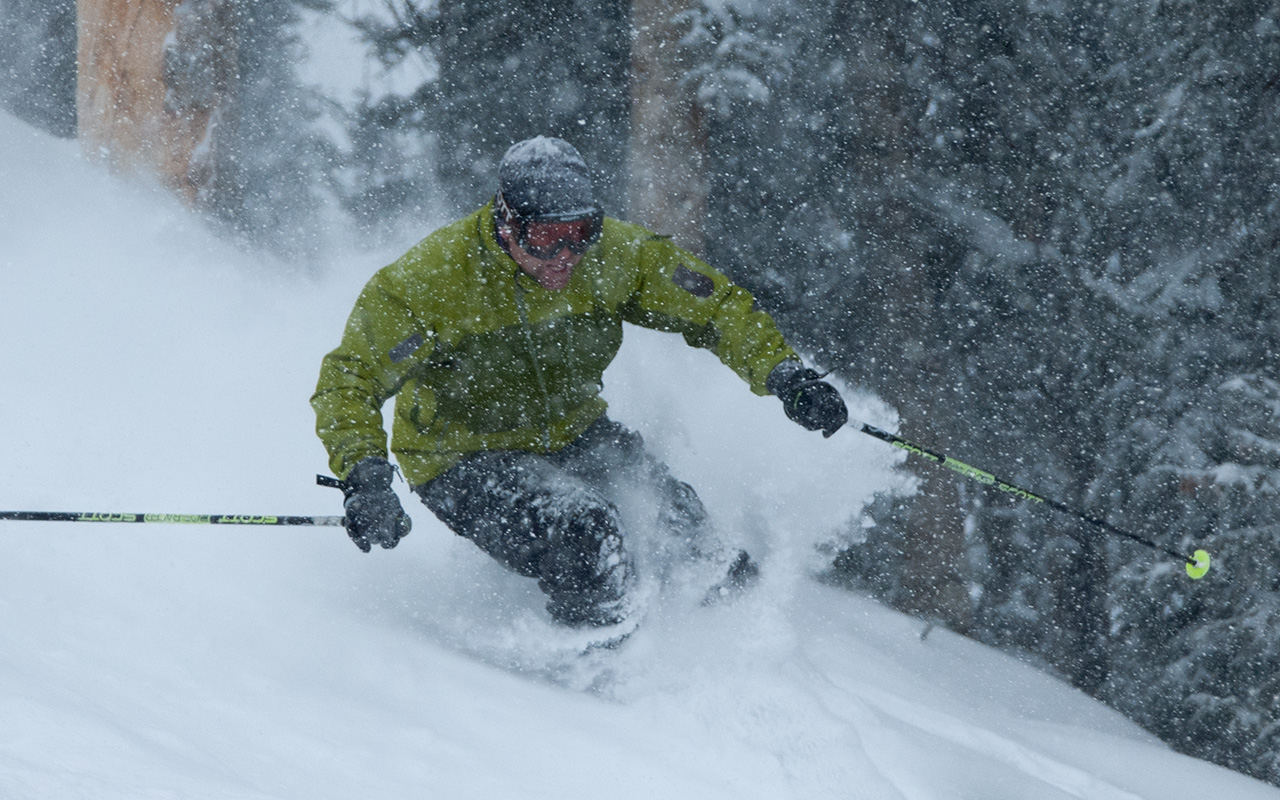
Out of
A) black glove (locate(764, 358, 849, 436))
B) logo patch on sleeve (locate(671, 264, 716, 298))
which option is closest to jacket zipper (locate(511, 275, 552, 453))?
logo patch on sleeve (locate(671, 264, 716, 298))

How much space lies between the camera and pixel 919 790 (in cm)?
338

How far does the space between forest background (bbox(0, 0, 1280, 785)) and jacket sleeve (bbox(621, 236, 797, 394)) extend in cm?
236

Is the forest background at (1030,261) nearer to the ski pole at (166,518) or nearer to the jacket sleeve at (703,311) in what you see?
the jacket sleeve at (703,311)

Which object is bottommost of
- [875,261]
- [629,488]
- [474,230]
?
[629,488]

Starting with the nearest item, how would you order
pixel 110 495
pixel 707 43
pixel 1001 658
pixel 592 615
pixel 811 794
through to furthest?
pixel 811 794
pixel 592 615
pixel 110 495
pixel 1001 658
pixel 707 43

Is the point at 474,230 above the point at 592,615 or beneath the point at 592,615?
above

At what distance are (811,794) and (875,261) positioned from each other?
4.15m

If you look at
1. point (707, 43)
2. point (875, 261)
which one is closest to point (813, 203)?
point (875, 261)

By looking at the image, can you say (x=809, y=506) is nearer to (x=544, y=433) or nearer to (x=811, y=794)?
(x=544, y=433)

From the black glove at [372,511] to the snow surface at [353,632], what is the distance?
0.41 m

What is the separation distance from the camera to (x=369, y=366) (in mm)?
3723

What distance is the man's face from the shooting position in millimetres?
3720

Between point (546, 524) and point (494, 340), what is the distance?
725 millimetres

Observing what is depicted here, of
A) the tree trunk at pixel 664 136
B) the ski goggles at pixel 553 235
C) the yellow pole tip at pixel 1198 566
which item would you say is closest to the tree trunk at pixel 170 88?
the tree trunk at pixel 664 136
